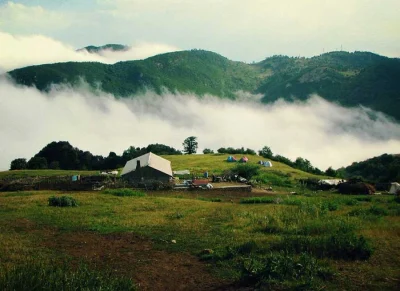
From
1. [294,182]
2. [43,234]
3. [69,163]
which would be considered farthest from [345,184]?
[69,163]

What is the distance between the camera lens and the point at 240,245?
536 inches

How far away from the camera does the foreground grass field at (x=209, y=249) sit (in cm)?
1030

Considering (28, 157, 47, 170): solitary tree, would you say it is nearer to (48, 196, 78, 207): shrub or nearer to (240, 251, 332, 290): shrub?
(48, 196, 78, 207): shrub

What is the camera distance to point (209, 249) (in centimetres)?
1395

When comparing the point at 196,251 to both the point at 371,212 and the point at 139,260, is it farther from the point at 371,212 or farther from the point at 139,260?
the point at 371,212

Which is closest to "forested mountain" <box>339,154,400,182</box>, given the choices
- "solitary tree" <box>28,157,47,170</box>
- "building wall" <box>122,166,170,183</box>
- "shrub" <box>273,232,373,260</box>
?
"building wall" <box>122,166,170,183</box>

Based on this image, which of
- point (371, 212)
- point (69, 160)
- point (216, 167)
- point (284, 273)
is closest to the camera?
point (284, 273)

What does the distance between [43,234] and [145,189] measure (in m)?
29.5

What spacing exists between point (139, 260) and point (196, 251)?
221 centimetres

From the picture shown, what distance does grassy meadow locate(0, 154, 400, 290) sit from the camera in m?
9.87

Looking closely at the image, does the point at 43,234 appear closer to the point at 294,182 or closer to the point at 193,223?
the point at 193,223

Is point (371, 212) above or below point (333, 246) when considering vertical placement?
above

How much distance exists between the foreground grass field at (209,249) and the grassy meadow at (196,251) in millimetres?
32

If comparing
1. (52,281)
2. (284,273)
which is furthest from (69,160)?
(284,273)
